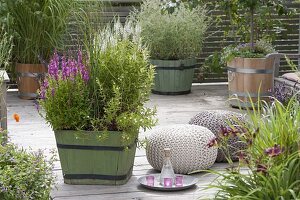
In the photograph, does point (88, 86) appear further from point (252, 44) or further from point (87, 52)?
point (252, 44)

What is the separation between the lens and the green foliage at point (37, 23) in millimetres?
7543

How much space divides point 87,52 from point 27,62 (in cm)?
329

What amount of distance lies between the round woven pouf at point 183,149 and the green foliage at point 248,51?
8.40ft

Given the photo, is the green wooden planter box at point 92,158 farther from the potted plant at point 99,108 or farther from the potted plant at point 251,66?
the potted plant at point 251,66

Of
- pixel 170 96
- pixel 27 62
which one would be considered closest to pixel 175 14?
pixel 170 96

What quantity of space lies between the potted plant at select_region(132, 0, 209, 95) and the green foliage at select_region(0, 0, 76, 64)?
91 cm

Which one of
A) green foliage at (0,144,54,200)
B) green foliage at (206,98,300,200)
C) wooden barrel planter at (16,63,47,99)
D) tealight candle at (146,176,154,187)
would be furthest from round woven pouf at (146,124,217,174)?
wooden barrel planter at (16,63,47,99)

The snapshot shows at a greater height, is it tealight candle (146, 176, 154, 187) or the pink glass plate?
tealight candle (146, 176, 154, 187)

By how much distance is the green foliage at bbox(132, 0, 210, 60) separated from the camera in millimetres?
8156

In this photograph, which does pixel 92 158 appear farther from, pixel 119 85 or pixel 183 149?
pixel 183 149

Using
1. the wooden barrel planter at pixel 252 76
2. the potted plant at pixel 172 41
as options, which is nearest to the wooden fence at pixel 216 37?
the potted plant at pixel 172 41

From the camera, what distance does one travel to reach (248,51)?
298 inches

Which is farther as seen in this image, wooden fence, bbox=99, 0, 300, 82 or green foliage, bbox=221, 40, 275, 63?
wooden fence, bbox=99, 0, 300, 82

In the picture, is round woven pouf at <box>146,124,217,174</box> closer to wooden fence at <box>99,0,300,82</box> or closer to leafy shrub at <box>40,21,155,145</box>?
leafy shrub at <box>40,21,155,145</box>
